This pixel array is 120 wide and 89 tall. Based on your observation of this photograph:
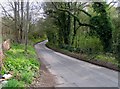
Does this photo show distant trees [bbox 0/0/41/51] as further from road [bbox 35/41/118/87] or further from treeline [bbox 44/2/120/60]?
road [bbox 35/41/118/87]

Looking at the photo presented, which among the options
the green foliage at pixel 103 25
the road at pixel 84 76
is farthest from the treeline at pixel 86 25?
the road at pixel 84 76

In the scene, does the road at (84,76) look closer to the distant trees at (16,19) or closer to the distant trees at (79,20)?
the distant trees at (79,20)

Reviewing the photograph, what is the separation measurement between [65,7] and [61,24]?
18.3 feet

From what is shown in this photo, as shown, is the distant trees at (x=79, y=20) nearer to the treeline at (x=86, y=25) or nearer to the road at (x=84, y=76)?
the treeline at (x=86, y=25)

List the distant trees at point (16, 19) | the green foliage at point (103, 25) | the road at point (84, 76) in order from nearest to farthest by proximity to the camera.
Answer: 1. the road at point (84, 76)
2. the green foliage at point (103, 25)
3. the distant trees at point (16, 19)

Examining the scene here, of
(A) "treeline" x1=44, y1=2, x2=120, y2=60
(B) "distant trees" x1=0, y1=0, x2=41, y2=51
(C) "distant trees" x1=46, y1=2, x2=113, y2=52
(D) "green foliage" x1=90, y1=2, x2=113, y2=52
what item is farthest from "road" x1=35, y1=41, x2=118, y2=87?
(B) "distant trees" x1=0, y1=0, x2=41, y2=51

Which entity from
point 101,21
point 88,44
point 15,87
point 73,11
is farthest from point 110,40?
point 15,87

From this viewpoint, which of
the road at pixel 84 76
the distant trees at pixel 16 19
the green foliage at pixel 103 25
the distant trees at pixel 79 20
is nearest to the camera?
the road at pixel 84 76

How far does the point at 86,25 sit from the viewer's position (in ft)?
95.5

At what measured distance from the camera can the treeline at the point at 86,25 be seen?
25.0 meters

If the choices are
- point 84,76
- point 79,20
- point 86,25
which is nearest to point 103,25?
point 86,25

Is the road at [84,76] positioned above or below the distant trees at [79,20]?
below

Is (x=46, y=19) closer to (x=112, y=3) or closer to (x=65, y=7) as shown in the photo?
(x=65, y=7)

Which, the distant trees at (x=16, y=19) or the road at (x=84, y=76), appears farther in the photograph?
the distant trees at (x=16, y=19)
